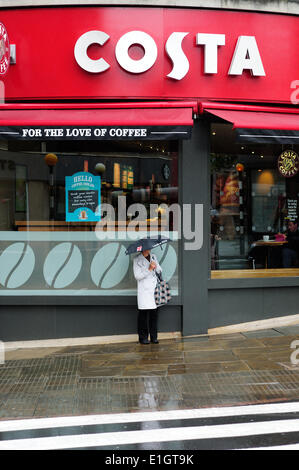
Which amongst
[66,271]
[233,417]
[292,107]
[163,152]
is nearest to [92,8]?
[163,152]

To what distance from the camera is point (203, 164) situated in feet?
28.3

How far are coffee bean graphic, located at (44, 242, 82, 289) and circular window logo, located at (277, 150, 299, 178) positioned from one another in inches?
180

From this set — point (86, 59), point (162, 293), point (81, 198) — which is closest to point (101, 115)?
point (86, 59)

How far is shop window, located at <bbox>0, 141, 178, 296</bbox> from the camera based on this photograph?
29.1 feet

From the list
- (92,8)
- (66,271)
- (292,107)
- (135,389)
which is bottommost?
(135,389)

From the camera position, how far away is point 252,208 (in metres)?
11.3

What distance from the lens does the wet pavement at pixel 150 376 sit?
5.67 m

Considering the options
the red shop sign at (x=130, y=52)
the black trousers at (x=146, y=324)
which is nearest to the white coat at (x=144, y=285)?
the black trousers at (x=146, y=324)

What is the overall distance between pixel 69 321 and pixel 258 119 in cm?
488

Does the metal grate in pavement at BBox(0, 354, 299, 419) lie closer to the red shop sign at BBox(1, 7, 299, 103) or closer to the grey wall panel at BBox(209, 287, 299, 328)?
the grey wall panel at BBox(209, 287, 299, 328)

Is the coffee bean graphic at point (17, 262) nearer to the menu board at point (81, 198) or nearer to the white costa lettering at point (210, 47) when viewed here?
the menu board at point (81, 198)

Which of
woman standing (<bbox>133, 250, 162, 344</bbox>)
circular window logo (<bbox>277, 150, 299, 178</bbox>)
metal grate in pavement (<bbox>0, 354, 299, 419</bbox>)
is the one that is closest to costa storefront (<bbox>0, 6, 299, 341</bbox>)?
woman standing (<bbox>133, 250, 162, 344</bbox>)

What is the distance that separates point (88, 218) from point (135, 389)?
3831 mm
